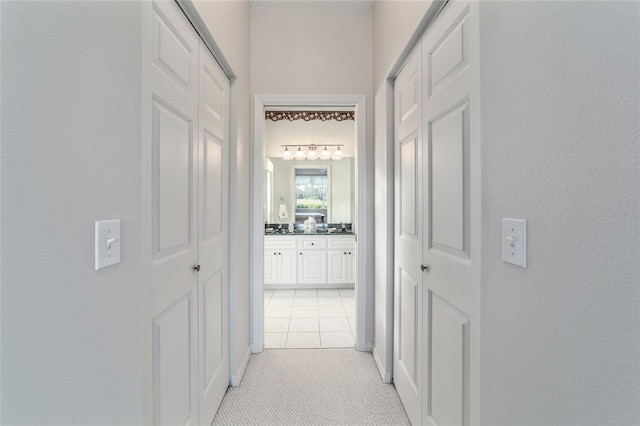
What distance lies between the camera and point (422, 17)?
131 cm

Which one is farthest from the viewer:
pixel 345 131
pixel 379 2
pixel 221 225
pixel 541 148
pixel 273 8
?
pixel 345 131

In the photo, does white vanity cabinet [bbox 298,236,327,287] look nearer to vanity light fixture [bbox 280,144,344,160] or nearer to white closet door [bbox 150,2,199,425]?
vanity light fixture [bbox 280,144,344,160]

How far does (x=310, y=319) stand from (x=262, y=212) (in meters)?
1.43

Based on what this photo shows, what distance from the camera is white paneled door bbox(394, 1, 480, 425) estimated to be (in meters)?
0.97

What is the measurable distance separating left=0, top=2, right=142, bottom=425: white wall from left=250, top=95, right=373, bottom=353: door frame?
1.43 meters

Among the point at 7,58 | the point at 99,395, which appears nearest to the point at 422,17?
the point at 7,58

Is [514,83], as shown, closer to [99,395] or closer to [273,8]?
[99,395]

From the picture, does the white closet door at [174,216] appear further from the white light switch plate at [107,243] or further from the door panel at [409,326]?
the door panel at [409,326]

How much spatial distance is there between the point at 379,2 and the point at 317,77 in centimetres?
69

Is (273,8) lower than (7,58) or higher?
higher

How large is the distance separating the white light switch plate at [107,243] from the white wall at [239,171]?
1.15m

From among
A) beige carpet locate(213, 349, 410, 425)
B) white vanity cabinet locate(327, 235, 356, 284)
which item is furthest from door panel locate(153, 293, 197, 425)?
white vanity cabinet locate(327, 235, 356, 284)

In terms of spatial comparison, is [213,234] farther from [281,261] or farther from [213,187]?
[281,261]

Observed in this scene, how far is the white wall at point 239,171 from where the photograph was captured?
185 centimetres
